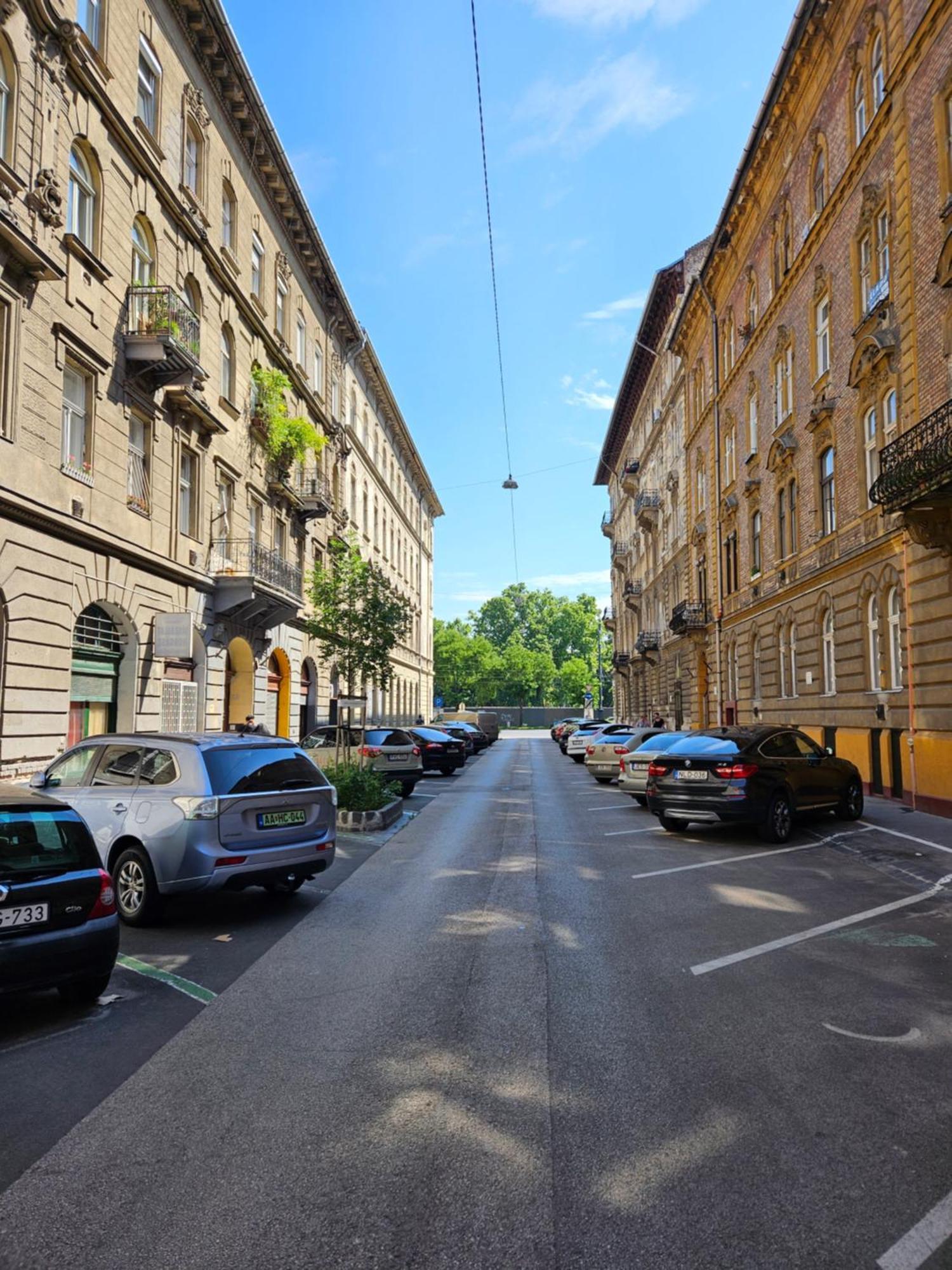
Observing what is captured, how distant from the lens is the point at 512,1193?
10.3 feet

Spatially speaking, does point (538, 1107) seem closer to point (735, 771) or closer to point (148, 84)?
point (735, 771)

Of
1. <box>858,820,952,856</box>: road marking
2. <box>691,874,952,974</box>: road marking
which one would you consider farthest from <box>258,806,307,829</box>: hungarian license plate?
<box>858,820,952,856</box>: road marking

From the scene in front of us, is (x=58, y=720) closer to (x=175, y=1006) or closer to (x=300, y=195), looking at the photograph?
(x=175, y=1006)

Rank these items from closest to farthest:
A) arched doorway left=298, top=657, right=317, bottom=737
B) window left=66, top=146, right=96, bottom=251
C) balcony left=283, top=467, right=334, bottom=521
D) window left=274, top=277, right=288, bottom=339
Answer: window left=66, top=146, right=96, bottom=251 → window left=274, top=277, right=288, bottom=339 → balcony left=283, top=467, right=334, bottom=521 → arched doorway left=298, top=657, right=317, bottom=737

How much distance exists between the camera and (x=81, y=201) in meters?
16.1

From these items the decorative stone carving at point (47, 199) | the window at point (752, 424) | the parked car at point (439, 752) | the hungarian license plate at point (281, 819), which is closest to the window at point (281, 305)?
the decorative stone carving at point (47, 199)

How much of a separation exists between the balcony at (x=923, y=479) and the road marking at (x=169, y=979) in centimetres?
1195

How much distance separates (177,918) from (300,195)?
25.8 metres

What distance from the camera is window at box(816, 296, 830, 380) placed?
852 inches

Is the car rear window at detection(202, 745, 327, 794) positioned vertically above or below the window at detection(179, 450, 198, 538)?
below

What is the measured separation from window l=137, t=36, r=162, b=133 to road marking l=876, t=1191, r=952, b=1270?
21.0m

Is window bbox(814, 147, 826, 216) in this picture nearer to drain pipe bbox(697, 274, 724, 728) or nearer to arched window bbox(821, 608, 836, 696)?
arched window bbox(821, 608, 836, 696)

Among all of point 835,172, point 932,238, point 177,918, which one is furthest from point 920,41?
point 177,918

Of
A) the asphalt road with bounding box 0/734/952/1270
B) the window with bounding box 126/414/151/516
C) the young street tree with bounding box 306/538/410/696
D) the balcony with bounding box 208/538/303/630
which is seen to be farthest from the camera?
the balcony with bounding box 208/538/303/630
